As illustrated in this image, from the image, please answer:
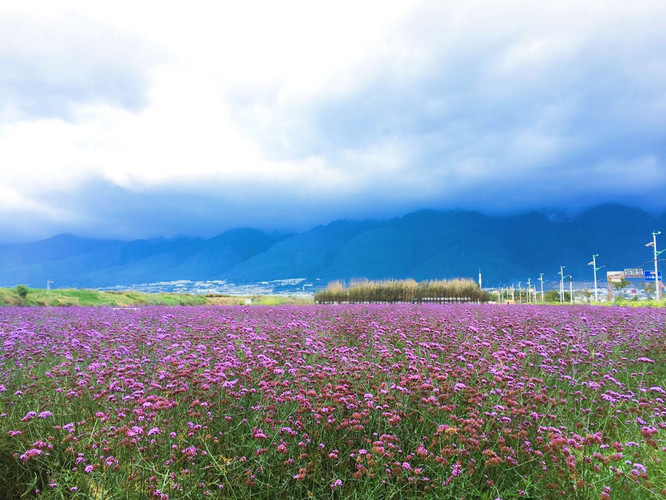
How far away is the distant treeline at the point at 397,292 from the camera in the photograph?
32.2 meters

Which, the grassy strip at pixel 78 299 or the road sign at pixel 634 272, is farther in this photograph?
the road sign at pixel 634 272

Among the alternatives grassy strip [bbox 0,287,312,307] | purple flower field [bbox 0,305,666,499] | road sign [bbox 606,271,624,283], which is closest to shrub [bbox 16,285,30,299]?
grassy strip [bbox 0,287,312,307]

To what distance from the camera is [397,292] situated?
3241 centimetres

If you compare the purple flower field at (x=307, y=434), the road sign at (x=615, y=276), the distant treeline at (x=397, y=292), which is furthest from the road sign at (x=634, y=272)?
the purple flower field at (x=307, y=434)

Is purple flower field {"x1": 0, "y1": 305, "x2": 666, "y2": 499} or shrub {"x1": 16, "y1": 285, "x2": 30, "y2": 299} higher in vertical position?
shrub {"x1": 16, "y1": 285, "x2": 30, "y2": 299}

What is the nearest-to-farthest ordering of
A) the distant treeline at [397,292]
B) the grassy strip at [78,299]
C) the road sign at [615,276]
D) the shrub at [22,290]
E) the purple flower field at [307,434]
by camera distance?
the purple flower field at [307,434]
the grassy strip at [78,299]
the shrub at [22,290]
the distant treeline at [397,292]
the road sign at [615,276]

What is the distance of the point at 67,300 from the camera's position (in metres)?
22.8

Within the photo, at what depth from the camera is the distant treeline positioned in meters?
32.2

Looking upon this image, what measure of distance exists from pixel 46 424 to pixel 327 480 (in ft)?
8.72

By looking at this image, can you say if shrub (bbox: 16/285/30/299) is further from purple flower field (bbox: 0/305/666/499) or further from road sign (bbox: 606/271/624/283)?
road sign (bbox: 606/271/624/283)

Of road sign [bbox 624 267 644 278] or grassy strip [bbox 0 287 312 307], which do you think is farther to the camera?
road sign [bbox 624 267 644 278]

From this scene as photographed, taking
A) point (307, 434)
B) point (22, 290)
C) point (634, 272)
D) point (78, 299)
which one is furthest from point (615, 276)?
point (307, 434)

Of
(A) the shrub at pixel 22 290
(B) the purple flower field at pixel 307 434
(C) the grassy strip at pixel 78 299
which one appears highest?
(A) the shrub at pixel 22 290

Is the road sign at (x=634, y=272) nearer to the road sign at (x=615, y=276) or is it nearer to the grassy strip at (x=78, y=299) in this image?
the road sign at (x=615, y=276)
